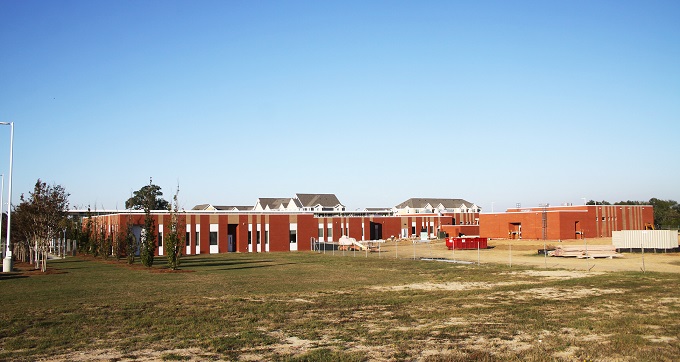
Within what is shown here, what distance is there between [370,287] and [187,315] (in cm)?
1119

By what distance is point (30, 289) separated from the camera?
2688 centimetres

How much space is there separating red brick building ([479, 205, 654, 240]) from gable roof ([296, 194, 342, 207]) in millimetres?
56553

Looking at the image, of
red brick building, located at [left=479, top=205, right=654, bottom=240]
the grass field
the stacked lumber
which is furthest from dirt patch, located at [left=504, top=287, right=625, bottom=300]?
red brick building, located at [left=479, top=205, right=654, bottom=240]

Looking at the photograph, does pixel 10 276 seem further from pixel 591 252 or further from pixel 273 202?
pixel 273 202

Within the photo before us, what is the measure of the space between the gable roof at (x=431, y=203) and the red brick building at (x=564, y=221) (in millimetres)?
69365

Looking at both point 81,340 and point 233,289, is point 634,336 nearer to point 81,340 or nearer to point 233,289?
point 81,340

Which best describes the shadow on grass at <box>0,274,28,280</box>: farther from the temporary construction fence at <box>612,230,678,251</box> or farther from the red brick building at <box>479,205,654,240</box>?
the red brick building at <box>479,205,654,240</box>

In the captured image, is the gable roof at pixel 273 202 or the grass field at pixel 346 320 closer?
the grass field at pixel 346 320

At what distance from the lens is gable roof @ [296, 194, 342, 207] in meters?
143

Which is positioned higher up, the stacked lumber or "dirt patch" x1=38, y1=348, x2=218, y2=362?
"dirt patch" x1=38, y1=348, x2=218, y2=362

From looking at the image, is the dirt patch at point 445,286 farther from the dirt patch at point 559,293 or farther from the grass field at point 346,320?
the dirt patch at point 559,293

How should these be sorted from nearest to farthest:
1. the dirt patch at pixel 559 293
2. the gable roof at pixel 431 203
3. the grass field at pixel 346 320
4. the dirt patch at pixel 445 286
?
the grass field at pixel 346 320, the dirt patch at pixel 559 293, the dirt patch at pixel 445 286, the gable roof at pixel 431 203

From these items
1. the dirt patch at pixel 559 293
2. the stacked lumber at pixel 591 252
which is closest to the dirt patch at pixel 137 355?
the dirt patch at pixel 559 293

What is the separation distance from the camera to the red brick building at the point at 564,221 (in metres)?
80.6
